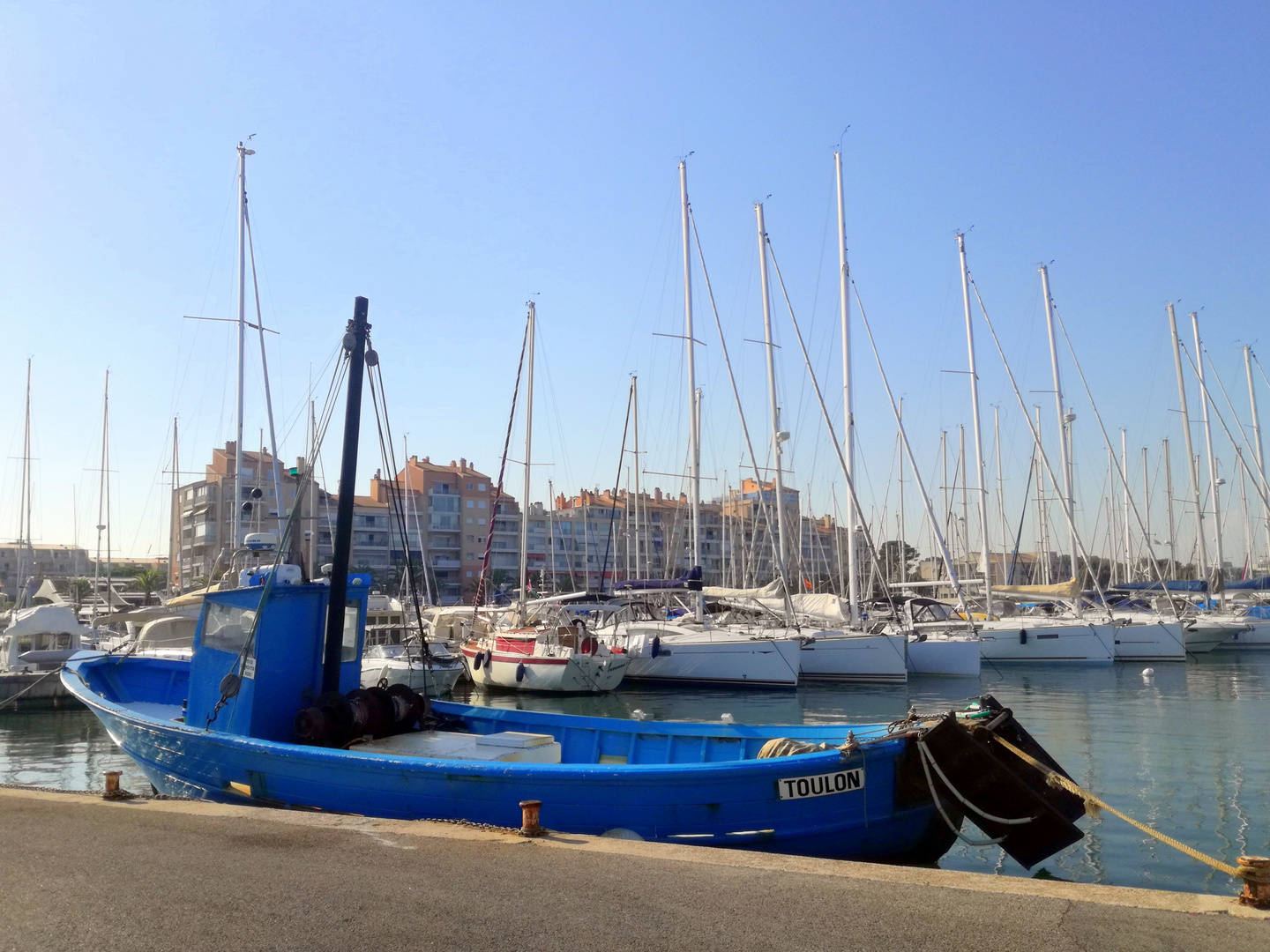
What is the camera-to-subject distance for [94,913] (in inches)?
226

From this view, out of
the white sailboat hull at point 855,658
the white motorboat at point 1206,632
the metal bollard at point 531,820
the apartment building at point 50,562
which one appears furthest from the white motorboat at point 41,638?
the apartment building at point 50,562

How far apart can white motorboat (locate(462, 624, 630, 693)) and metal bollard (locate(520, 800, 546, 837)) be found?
19938 mm

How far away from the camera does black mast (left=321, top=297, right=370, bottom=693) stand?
11.3 meters

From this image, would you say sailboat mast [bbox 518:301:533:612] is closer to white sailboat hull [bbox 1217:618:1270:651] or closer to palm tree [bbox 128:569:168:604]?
white sailboat hull [bbox 1217:618:1270:651]

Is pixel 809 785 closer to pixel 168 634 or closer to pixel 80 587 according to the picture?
pixel 168 634

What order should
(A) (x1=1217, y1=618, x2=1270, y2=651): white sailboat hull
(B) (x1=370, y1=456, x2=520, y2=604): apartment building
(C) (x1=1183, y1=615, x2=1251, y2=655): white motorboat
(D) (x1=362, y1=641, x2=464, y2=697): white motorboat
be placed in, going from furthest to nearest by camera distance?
(B) (x1=370, y1=456, x2=520, y2=604): apartment building, (A) (x1=1217, y1=618, x2=1270, y2=651): white sailboat hull, (C) (x1=1183, y1=615, x2=1251, y2=655): white motorboat, (D) (x1=362, y1=641, x2=464, y2=697): white motorboat

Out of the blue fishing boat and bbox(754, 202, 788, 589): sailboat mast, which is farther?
bbox(754, 202, 788, 589): sailboat mast

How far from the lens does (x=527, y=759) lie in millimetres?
10266

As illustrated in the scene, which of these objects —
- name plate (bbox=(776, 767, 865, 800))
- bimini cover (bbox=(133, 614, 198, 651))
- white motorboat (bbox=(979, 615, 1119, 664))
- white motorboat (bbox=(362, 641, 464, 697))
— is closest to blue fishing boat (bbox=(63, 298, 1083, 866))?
name plate (bbox=(776, 767, 865, 800))

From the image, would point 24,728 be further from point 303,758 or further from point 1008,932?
point 1008,932

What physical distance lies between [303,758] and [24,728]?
17.6 m

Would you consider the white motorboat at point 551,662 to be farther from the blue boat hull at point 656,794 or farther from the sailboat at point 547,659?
the blue boat hull at point 656,794

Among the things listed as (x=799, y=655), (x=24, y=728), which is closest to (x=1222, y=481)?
(x=799, y=655)

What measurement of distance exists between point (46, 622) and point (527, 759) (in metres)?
24.5
